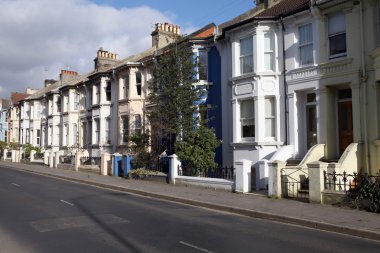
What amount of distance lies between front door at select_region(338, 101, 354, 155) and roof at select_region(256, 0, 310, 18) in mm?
4561

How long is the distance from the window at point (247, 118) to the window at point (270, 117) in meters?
0.68

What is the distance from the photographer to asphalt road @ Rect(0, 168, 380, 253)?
7.96m

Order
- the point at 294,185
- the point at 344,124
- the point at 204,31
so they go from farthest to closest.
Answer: the point at 204,31 → the point at 344,124 → the point at 294,185

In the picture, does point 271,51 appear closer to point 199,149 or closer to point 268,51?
point 268,51

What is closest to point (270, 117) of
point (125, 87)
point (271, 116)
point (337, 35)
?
point (271, 116)

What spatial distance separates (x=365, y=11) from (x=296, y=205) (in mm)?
8113

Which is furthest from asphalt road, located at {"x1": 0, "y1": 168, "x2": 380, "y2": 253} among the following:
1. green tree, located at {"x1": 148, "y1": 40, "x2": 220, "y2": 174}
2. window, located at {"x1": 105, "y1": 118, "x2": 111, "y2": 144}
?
window, located at {"x1": 105, "y1": 118, "x2": 111, "y2": 144}

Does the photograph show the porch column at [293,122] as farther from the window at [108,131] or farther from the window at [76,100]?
the window at [76,100]

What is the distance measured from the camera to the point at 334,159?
16641 millimetres

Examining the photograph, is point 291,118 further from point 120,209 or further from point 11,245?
point 11,245

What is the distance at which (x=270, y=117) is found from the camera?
63.7 feet

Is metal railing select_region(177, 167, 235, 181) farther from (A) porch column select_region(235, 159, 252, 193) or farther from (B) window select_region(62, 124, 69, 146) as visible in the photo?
(B) window select_region(62, 124, 69, 146)

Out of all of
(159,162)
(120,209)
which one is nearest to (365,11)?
(120,209)

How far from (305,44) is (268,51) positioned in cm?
187
